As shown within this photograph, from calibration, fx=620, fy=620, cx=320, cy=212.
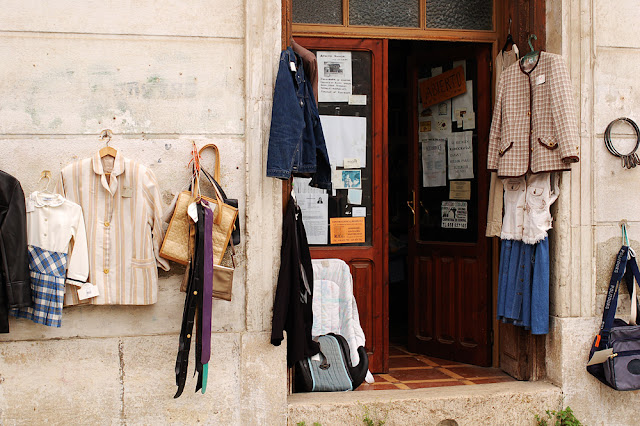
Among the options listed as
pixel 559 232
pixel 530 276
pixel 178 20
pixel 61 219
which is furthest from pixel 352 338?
pixel 178 20

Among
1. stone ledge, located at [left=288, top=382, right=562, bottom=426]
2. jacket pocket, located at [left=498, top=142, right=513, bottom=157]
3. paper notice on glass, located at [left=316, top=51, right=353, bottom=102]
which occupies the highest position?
paper notice on glass, located at [left=316, top=51, right=353, bottom=102]

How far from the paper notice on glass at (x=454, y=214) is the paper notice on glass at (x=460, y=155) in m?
0.24

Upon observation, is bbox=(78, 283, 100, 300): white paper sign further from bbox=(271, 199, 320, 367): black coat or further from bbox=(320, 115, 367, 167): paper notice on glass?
bbox=(320, 115, 367, 167): paper notice on glass

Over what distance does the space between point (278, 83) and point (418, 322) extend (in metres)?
2.97

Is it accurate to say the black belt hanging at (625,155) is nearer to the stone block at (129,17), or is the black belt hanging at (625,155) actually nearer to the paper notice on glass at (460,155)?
the paper notice on glass at (460,155)

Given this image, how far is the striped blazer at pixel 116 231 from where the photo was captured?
4012mm

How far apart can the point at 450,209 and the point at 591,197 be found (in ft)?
4.47

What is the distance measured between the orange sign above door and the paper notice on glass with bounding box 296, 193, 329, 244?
1.52 metres

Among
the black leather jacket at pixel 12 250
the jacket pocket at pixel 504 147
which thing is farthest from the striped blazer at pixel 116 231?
the jacket pocket at pixel 504 147

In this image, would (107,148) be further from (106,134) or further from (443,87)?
(443,87)

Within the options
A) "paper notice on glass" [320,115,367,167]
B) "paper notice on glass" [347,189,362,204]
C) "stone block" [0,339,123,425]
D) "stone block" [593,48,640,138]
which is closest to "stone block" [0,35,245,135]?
"paper notice on glass" [320,115,367,167]

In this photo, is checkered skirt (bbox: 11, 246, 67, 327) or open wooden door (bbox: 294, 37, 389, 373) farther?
open wooden door (bbox: 294, 37, 389, 373)

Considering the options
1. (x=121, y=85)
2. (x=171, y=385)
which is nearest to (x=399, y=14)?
(x=121, y=85)

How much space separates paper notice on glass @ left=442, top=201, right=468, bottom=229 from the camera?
5684mm
